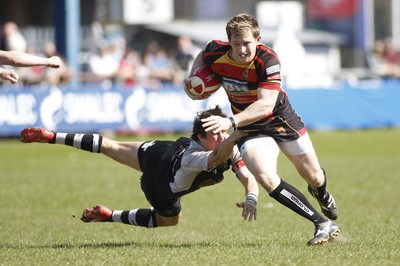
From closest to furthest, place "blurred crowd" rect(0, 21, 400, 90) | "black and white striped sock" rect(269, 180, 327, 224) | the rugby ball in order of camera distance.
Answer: "black and white striped sock" rect(269, 180, 327, 224) → the rugby ball → "blurred crowd" rect(0, 21, 400, 90)

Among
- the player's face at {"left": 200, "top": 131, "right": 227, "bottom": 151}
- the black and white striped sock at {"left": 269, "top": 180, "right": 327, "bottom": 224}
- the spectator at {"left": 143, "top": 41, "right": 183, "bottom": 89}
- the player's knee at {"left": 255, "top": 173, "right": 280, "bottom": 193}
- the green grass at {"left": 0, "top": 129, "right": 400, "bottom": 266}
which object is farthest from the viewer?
the spectator at {"left": 143, "top": 41, "right": 183, "bottom": 89}

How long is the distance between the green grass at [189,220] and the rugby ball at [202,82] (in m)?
1.42

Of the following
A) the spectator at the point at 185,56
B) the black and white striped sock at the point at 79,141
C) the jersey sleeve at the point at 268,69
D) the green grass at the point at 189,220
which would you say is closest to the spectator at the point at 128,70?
the spectator at the point at 185,56

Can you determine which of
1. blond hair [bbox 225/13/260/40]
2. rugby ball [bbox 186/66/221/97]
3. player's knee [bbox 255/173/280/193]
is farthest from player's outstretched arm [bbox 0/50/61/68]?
player's knee [bbox 255/173/280/193]

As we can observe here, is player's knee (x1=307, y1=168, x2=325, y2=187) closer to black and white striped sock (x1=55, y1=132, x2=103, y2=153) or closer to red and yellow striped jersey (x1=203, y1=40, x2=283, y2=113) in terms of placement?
red and yellow striped jersey (x1=203, y1=40, x2=283, y2=113)

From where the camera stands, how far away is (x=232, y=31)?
8445 mm

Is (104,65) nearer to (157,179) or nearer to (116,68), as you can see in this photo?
(116,68)

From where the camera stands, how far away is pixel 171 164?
8.97 m

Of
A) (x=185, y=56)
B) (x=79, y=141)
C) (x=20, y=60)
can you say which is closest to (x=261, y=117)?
(x=79, y=141)

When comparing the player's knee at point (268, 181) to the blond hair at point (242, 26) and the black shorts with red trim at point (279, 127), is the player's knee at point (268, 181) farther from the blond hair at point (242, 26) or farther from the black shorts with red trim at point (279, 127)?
the blond hair at point (242, 26)

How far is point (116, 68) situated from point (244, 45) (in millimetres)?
15510

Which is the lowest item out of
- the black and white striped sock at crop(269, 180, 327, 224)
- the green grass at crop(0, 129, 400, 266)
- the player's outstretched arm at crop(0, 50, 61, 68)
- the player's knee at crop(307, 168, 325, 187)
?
the green grass at crop(0, 129, 400, 266)

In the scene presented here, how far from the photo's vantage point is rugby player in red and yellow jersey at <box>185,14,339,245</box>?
847 cm

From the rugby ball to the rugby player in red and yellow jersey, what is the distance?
0.19ft
